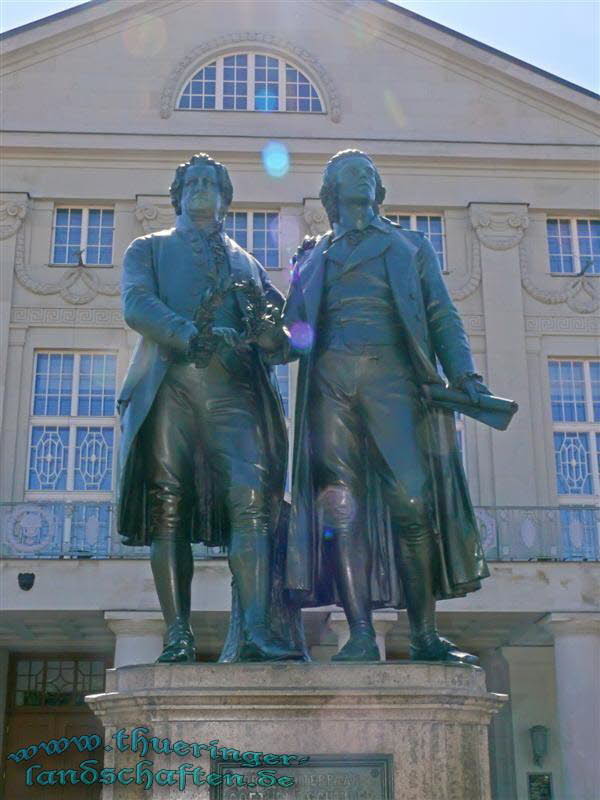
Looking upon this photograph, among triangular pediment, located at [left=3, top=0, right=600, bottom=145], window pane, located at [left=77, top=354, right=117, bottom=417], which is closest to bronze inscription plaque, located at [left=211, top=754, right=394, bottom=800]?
window pane, located at [left=77, top=354, right=117, bottom=417]

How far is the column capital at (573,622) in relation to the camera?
748 inches

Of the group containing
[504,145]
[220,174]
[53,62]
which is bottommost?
[220,174]

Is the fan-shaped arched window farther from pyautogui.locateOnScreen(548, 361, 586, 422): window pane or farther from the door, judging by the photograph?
the door

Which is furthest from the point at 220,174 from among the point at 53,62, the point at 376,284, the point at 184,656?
the point at 53,62

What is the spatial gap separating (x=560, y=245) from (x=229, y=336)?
2043 cm

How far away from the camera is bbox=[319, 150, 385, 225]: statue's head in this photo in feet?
20.1

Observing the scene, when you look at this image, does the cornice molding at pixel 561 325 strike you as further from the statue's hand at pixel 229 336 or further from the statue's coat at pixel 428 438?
the statue's hand at pixel 229 336

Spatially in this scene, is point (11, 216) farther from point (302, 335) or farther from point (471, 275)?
point (302, 335)

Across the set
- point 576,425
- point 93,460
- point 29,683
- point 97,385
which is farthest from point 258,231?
point 29,683

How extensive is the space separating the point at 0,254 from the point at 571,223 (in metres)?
11.1

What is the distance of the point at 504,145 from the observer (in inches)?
977

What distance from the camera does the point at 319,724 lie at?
193 inches

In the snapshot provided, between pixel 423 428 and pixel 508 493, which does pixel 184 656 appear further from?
pixel 508 493

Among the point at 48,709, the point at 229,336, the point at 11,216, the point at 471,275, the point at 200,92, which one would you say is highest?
the point at 200,92
